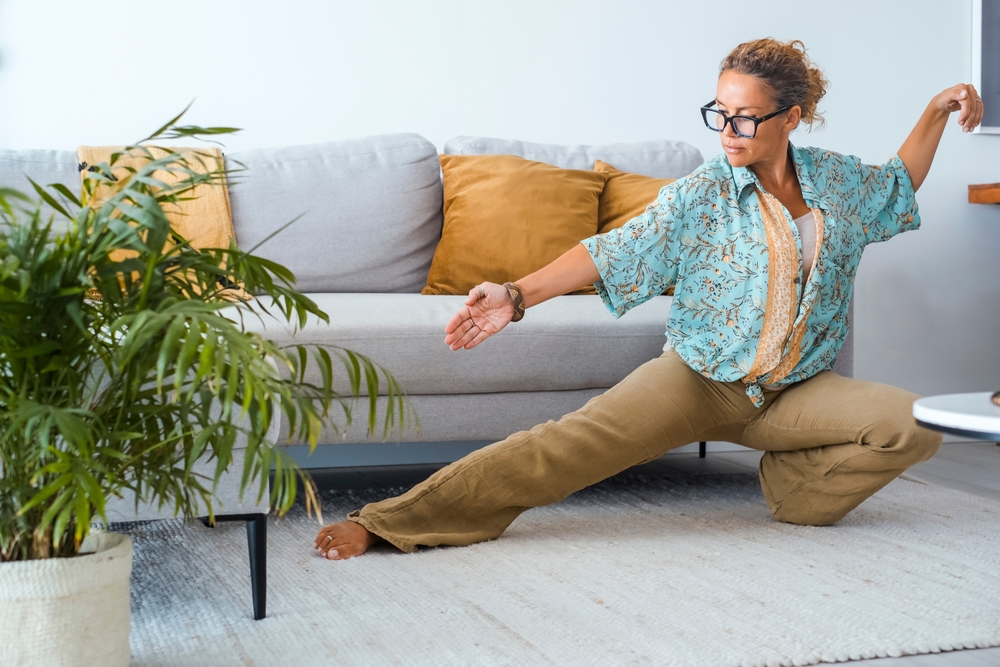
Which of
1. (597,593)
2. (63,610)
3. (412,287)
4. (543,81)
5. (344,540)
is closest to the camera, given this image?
(63,610)

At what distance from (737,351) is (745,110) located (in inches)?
18.4

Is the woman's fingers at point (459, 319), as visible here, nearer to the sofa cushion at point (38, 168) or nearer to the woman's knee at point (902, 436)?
the woman's knee at point (902, 436)

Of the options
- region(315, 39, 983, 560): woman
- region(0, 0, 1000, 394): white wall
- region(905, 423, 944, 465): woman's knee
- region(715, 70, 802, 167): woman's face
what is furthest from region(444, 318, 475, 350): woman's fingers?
region(0, 0, 1000, 394): white wall

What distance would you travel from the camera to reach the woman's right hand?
158 cm

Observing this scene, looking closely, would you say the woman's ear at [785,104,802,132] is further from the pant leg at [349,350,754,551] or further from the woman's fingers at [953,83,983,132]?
the pant leg at [349,350,754,551]

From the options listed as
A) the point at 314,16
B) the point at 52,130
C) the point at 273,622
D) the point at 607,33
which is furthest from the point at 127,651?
the point at 607,33

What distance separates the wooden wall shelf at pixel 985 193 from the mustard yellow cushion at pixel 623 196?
1.30 m

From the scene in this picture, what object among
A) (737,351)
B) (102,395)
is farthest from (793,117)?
(102,395)

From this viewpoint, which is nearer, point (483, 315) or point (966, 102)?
point (483, 315)

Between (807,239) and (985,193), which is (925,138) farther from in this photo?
(985,193)

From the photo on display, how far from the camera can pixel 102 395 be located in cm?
105

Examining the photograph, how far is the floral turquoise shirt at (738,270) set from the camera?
1.80m

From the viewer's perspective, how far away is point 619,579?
1.58 metres

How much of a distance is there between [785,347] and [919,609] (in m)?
0.60
